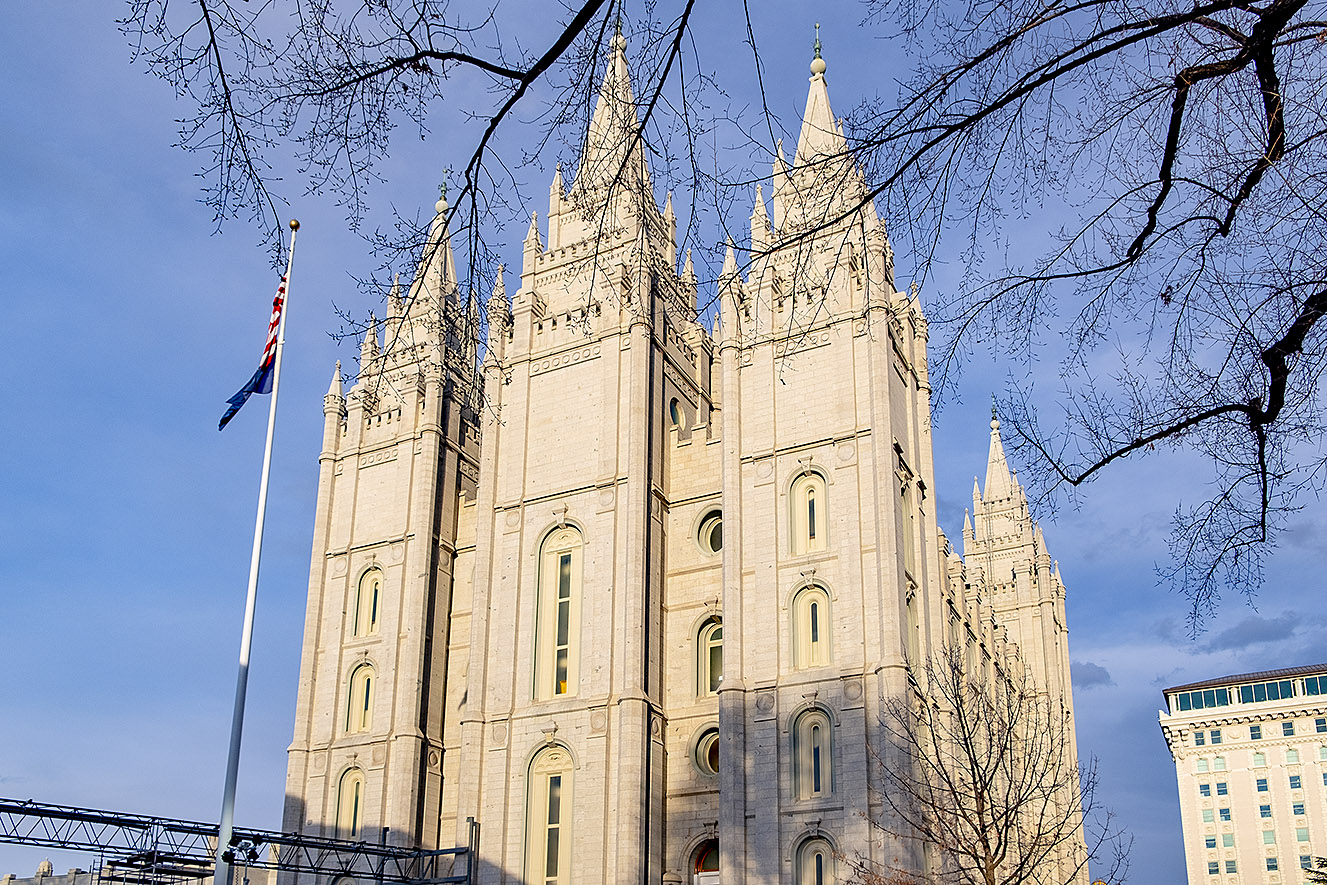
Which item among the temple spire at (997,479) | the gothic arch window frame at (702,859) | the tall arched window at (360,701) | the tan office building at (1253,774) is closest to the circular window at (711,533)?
the gothic arch window frame at (702,859)

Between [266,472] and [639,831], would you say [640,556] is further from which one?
[266,472]

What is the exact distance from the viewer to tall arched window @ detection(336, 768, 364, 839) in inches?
1705

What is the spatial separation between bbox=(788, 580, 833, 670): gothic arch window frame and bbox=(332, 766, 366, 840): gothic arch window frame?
54.2 ft

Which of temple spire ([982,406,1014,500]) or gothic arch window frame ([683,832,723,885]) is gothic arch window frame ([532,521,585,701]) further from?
temple spire ([982,406,1014,500])

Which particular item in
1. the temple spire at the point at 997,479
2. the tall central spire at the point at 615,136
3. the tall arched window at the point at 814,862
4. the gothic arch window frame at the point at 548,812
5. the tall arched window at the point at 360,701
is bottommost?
the tall arched window at the point at 814,862

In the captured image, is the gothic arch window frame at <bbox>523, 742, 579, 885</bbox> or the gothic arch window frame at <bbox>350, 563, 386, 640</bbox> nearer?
the gothic arch window frame at <bbox>523, 742, 579, 885</bbox>

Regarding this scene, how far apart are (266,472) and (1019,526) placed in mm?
59261

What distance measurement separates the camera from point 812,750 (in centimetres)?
3519

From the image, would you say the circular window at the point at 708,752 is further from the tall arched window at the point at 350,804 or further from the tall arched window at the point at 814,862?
the tall arched window at the point at 350,804

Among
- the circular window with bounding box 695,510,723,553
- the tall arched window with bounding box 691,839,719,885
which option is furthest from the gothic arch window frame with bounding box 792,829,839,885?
the circular window with bounding box 695,510,723,553

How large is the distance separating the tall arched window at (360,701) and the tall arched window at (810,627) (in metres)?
16.5

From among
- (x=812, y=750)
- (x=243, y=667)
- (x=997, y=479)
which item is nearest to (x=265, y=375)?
(x=243, y=667)

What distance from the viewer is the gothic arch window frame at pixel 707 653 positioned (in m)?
39.5

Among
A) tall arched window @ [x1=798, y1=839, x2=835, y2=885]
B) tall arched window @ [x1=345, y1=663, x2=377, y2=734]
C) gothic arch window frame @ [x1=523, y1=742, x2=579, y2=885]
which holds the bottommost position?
tall arched window @ [x1=798, y1=839, x2=835, y2=885]
